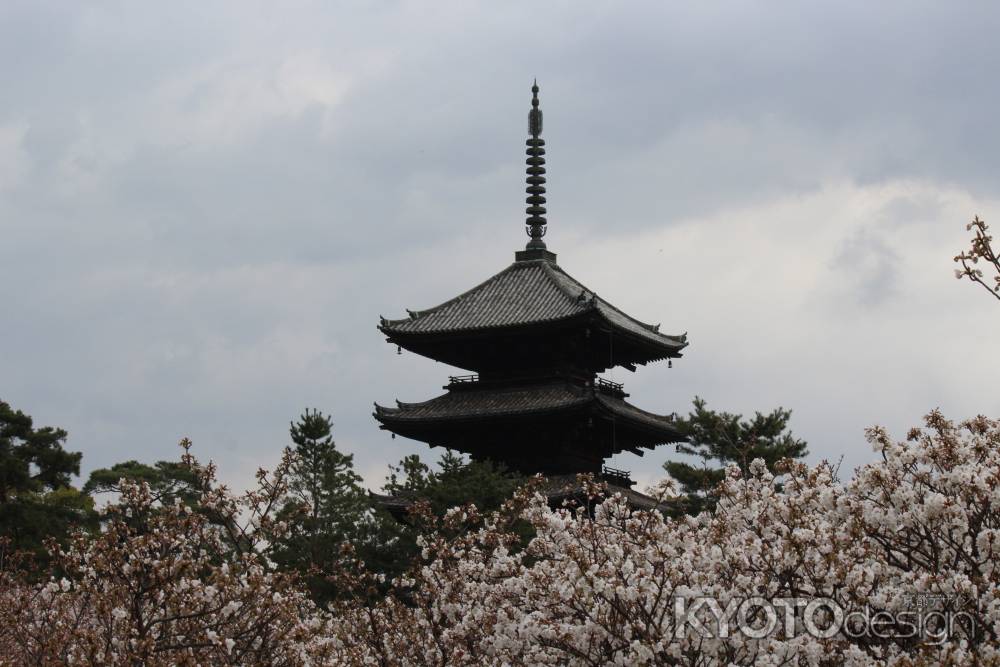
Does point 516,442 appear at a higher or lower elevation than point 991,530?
higher

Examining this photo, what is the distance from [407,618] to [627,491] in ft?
61.4

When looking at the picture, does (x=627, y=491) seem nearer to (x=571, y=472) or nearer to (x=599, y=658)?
(x=571, y=472)

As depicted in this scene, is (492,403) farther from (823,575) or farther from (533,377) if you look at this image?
(823,575)

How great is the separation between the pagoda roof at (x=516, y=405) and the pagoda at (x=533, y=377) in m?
0.03

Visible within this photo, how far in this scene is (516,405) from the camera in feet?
108

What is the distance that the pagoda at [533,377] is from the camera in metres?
33.2

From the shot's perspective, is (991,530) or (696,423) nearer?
(991,530)

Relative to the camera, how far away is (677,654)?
10.7 meters

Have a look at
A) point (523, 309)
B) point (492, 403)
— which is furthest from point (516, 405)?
point (523, 309)

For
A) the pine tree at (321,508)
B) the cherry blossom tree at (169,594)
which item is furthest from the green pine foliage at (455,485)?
the cherry blossom tree at (169,594)

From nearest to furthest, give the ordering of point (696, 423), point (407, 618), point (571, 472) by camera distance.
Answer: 1. point (407, 618)
2. point (571, 472)
3. point (696, 423)

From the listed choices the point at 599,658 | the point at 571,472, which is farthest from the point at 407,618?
the point at 571,472

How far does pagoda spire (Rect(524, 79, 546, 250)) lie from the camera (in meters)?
38.3

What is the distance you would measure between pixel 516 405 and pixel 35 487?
801 inches
